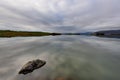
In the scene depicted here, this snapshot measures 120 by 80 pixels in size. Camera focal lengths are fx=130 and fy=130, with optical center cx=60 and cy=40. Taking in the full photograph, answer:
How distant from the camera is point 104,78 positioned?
12445 millimetres

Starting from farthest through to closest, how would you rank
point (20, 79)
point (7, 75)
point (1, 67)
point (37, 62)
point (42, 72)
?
1. point (37, 62)
2. point (1, 67)
3. point (42, 72)
4. point (7, 75)
5. point (20, 79)

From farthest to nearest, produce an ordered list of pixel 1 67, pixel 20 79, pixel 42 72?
1. pixel 1 67
2. pixel 42 72
3. pixel 20 79

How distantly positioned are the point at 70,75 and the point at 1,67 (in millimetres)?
7841

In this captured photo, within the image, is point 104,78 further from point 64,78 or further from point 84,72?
point 64,78

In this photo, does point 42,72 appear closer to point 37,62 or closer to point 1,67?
point 37,62

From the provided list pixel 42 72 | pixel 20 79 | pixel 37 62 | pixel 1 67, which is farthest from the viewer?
pixel 37 62

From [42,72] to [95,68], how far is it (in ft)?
21.0

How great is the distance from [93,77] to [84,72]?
1499mm

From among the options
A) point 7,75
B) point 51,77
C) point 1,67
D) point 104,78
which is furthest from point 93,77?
point 1,67

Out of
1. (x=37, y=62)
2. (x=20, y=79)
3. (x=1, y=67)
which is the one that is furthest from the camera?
(x=37, y=62)

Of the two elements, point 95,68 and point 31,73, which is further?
point 95,68

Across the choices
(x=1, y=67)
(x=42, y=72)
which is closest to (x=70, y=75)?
(x=42, y=72)

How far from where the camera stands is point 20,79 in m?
11.5

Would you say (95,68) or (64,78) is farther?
(95,68)
